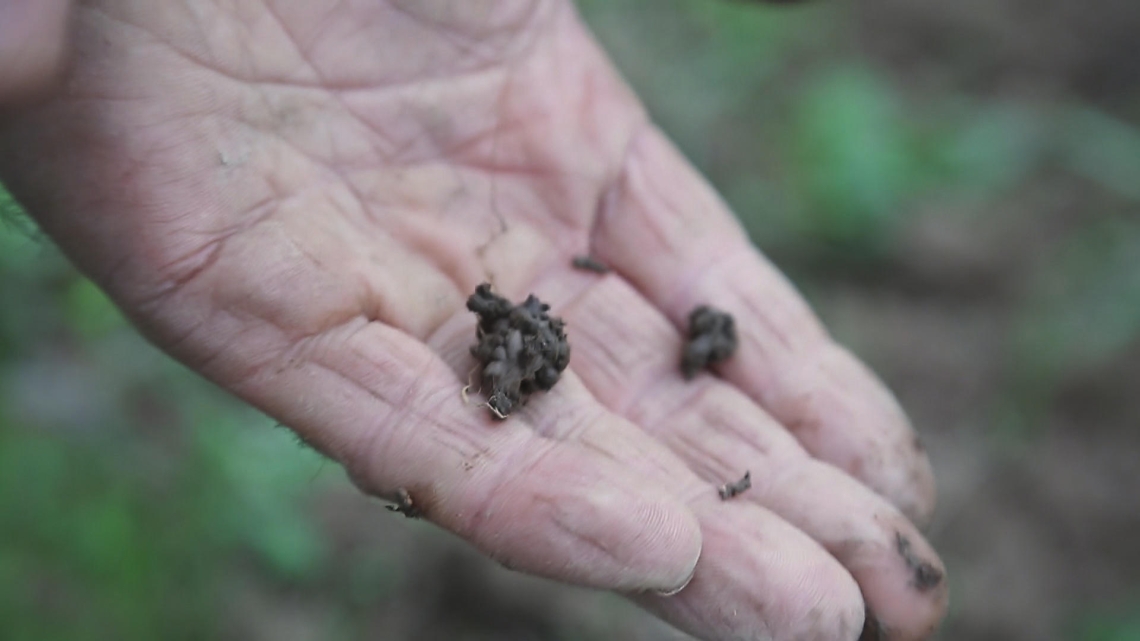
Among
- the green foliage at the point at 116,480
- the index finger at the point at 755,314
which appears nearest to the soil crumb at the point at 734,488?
the index finger at the point at 755,314

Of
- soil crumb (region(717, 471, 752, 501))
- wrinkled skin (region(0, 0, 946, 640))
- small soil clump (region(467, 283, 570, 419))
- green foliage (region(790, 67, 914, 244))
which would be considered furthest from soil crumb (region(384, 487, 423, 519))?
green foliage (region(790, 67, 914, 244))

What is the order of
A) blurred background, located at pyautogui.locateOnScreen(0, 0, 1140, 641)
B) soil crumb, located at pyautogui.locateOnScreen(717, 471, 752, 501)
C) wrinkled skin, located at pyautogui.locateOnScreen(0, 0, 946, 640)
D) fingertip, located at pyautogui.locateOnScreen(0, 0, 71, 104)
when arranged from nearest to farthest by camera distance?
1. fingertip, located at pyautogui.locateOnScreen(0, 0, 71, 104)
2. wrinkled skin, located at pyautogui.locateOnScreen(0, 0, 946, 640)
3. soil crumb, located at pyautogui.locateOnScreen(717, 471, 752, 501)
4. blurred background, located at pyautogui.locateOnScreen(0, 0, 1140, 641)

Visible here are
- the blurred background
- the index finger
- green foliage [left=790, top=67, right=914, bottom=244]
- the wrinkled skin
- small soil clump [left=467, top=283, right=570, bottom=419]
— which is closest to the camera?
the wrinkled skin

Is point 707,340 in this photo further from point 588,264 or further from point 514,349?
point 514,349

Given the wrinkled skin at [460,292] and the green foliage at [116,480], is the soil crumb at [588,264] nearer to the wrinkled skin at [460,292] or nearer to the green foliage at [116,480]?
the wrinkled skin at [460,292]

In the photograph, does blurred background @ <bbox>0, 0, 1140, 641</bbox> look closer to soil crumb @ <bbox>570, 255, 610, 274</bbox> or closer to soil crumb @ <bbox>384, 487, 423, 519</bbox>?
soil crumb @ <bbox>384, 487, 423, 519</bbox>

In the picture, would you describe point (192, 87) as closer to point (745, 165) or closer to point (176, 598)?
point (176, 598)

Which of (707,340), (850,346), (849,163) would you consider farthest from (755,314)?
(849,163)
